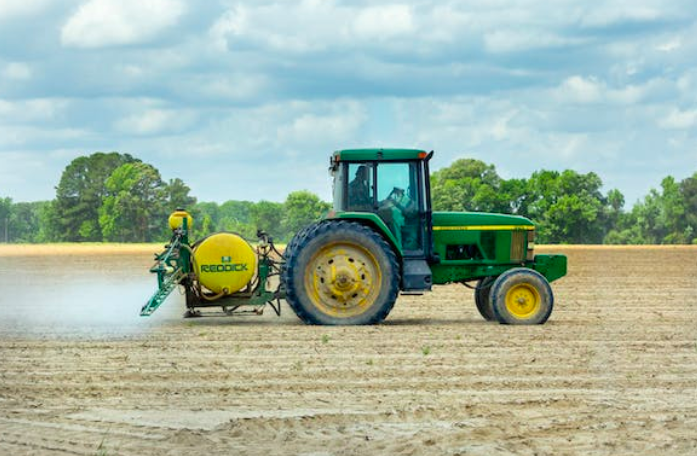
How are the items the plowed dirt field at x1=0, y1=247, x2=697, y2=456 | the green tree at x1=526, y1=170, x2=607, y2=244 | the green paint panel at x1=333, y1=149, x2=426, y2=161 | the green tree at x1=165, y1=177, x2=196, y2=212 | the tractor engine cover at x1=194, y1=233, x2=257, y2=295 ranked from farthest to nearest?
the green tree at x1=526, y1=170, x2=607, y2=244, the green tree at x1=165, y1=177, x2=196, y2=212, the tractor engine cover at x1=194, y1=233, x2=257, y2=295, the green paint panel at x1=333, y1=149, x2=426, y2=161, the plowed dirt field at x1=0, y1=247, x2=697, y2=456

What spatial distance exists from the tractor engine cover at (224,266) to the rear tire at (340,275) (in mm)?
823

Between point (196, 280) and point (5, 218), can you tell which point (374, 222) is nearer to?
point (196, 280)

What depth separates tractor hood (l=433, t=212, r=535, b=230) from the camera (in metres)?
16.4

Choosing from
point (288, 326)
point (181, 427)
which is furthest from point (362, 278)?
point (181, 427)

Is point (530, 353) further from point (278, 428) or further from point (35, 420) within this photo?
point (35, 420)

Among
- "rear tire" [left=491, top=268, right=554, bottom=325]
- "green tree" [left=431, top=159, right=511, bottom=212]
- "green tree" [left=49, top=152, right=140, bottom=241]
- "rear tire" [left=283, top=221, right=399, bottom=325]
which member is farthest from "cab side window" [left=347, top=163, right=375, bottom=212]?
"green tree" [left=49, top=152, right=140, bottom=241]

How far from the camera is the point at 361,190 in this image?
1567cm

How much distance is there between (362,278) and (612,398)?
5.97 m

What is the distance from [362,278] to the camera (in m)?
15.5

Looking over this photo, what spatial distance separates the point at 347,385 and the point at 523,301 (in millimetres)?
5922

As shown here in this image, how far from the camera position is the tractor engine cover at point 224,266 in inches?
631

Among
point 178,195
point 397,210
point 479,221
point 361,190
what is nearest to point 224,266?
point 361,190

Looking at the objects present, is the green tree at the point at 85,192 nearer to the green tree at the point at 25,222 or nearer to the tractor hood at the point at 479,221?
the green tree at the point at 25,222

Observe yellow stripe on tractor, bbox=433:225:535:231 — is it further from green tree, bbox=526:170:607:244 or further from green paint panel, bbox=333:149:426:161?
green tree, bbox=526:170:607:244
